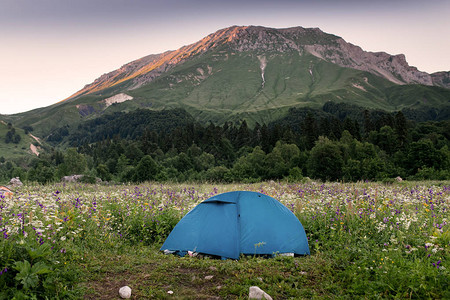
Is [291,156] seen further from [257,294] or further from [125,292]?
[125,292]

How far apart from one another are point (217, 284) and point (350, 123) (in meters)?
88.5

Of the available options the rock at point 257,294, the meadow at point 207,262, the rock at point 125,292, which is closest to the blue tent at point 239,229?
the meadow at point 207,262

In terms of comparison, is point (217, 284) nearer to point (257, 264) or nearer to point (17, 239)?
point (257, 264)

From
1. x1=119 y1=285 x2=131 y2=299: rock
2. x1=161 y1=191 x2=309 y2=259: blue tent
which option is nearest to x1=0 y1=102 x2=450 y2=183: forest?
x1=161 y1=191 x2=309 y2=259: blue tent

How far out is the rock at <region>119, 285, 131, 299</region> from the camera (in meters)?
6.33

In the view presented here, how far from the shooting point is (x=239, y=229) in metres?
9.48

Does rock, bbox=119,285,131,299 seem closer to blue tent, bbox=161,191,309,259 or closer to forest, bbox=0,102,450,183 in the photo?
blue tent, bbox=161,191,309,259

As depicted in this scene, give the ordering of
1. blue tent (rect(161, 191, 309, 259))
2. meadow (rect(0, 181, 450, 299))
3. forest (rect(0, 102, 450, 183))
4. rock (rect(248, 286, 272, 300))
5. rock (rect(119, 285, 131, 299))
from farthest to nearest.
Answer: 1. forest (rect(0, 102, 450, 183))
2. blue tent (rect(161, 191, 309, 259))
3. rock (rect(119, 285, 131, 299))
4. rock (rect(248, 286, 272, 300))
5. meadow (rect(0, 181, 450, 299))

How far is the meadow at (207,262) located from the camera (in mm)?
5930

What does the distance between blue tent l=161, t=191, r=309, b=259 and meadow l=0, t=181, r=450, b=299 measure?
0.64 meters

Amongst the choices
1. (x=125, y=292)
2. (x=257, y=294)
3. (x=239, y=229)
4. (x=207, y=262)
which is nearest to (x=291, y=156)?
(x=239, y=229)

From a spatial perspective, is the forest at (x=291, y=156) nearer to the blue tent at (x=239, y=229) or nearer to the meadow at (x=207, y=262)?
the meadow at (x=207, y=262)

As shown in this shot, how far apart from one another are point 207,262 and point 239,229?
1.61 meters

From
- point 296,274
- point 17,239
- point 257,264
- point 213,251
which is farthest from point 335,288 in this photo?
point 17,239
